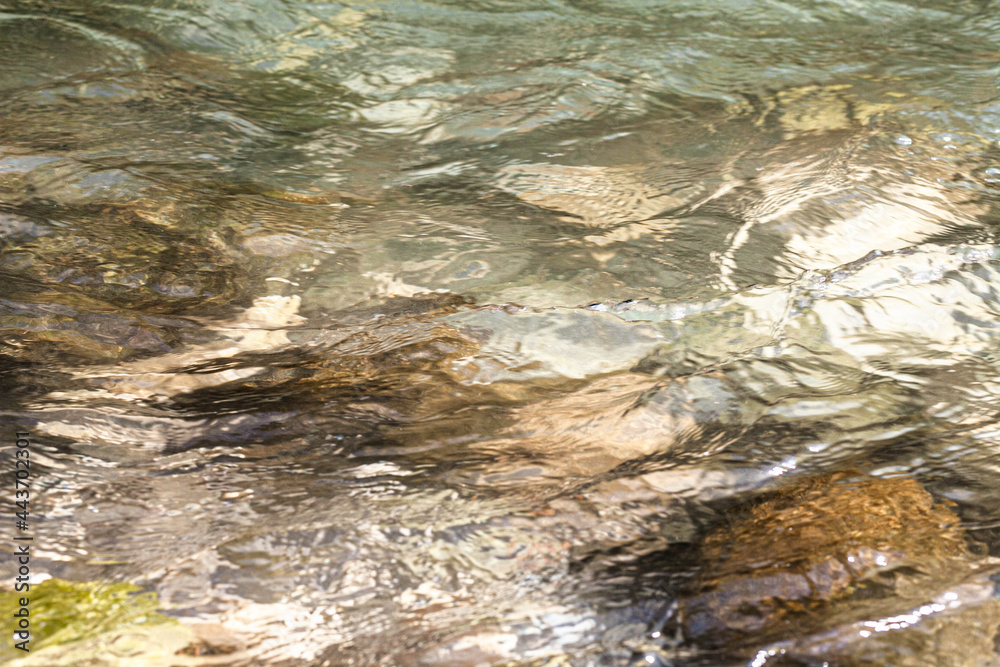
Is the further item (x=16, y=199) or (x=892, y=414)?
(x=16, y=199)

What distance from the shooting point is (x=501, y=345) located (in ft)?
9.07

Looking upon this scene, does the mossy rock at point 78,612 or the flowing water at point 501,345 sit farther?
the flowing water at point 501,345

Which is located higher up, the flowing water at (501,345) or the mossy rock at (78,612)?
the flowing water at (501,345)

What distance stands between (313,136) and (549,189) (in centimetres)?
128

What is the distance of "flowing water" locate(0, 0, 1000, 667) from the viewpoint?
5.84 feet

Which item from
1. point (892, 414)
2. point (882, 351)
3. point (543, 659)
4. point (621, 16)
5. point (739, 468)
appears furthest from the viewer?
point (621, 16)

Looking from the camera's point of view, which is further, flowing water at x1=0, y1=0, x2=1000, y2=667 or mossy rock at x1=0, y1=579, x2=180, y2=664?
flowing water at x1=0, y1=0, x2=1000, y2=667

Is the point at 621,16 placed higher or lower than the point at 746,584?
higher

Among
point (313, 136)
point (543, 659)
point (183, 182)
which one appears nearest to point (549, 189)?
point (313, 136)

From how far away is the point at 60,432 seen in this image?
7.26 ft

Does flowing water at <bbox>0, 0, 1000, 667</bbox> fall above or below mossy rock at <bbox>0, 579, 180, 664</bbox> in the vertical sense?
above

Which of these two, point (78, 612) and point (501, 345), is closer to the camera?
point (78, 612)

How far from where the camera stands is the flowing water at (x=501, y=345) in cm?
178

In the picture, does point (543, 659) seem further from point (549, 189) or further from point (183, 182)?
point (183, 182)
